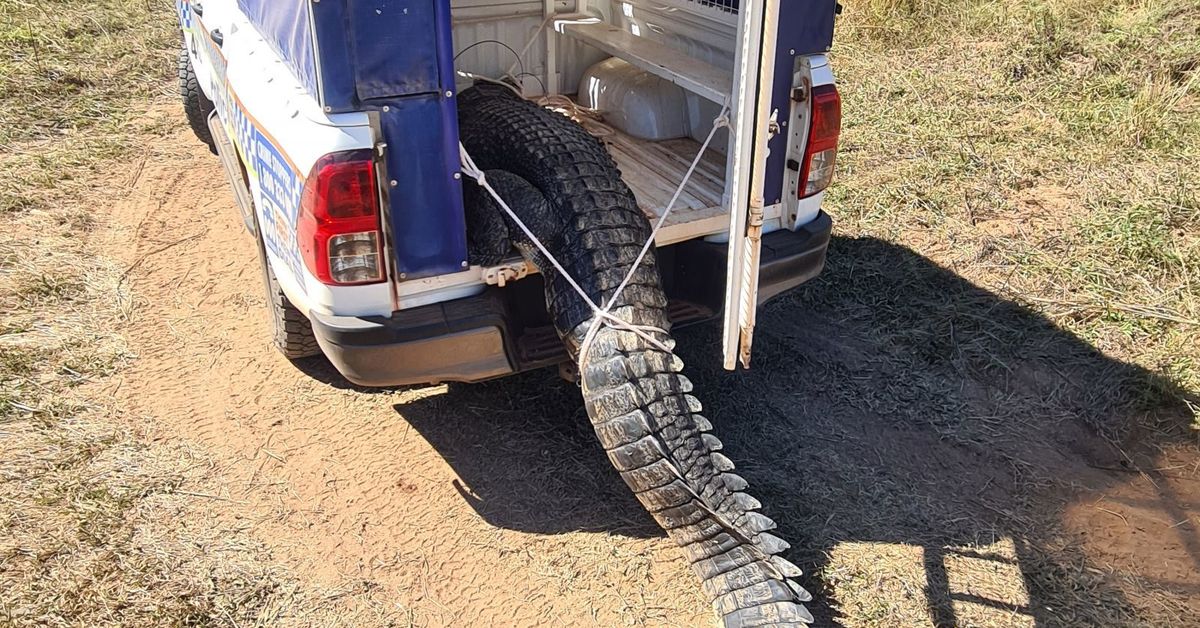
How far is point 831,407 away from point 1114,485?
1130 millimetres

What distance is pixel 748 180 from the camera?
257 cm

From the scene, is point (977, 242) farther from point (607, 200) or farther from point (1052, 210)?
point (607, 200)

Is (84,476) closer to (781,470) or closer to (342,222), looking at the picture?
(342,222)

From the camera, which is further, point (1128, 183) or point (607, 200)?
point (1128, 183)

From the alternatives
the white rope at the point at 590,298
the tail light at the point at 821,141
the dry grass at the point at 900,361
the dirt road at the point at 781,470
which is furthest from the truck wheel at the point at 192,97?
the tail light at the point at 821,141

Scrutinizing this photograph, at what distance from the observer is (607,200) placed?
3248 mm

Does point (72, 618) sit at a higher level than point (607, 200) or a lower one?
lower

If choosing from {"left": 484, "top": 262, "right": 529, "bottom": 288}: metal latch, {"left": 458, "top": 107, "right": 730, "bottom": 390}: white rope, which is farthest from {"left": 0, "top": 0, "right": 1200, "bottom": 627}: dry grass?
{"left": 484, "top": 262, "right": 529, "bottom": 288}: metal latch

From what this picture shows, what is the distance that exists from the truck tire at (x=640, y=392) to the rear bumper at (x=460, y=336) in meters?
0.22

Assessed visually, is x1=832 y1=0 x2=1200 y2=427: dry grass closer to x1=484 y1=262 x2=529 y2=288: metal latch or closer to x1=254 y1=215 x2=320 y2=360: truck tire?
x1=484 y1=262 x2=529 y2=288: metal latch

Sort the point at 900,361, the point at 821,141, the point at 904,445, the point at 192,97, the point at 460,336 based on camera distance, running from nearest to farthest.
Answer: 1. the point at 460,336
2. the point at 821,141
3. the point at 904,445
4. the point at 900,361
5. the point at 192,97

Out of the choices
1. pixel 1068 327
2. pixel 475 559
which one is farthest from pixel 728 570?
pixel 1068 327

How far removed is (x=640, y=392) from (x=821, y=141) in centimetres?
123

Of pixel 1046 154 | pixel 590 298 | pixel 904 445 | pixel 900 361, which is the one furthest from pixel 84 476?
pixel 1046 154
